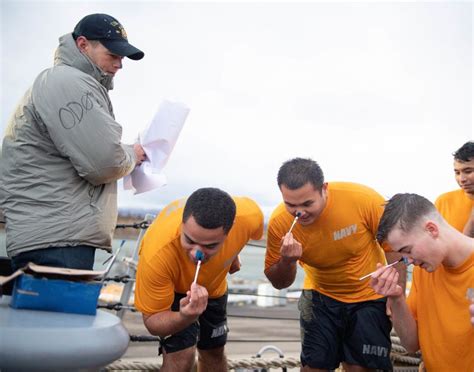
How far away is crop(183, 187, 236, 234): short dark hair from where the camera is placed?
2.68 m

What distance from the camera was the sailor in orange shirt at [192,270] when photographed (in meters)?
2.69

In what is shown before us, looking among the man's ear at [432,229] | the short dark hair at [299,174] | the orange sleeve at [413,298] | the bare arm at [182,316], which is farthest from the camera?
the short dark hair at [299,174]

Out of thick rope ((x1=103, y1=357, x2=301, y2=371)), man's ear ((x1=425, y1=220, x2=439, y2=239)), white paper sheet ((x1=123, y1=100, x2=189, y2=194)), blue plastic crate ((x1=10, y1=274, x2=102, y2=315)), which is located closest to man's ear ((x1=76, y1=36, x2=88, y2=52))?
white paper sheet ((x1=123, y1=100, x2=189, y2=194))

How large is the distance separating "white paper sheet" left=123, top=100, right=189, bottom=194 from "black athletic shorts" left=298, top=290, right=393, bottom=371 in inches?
44.5

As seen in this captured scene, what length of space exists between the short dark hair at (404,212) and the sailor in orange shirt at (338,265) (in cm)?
69

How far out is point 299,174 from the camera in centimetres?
313

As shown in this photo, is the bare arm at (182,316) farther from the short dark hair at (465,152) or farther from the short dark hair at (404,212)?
the short dark hair at (465,152)

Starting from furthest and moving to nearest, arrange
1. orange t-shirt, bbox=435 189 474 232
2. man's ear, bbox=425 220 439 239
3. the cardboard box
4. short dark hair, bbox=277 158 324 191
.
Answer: orange t-shirt, bbox=435 189 474 232 → short dark hair, bbox=277 158 324 191 → man's ear, bbox=425 220 439 239 → the cardboard box

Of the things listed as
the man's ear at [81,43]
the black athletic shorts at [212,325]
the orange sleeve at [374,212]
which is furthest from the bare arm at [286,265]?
the man's ear at [81,43]

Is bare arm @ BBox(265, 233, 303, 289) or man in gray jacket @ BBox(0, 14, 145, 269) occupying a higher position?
man in gray jacket @ BBox(0, 14, 145, 269)

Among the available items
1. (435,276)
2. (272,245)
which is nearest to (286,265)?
(272,245)

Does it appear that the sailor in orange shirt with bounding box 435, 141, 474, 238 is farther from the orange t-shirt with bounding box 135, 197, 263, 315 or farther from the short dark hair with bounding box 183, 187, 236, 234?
the short dark hair with bounding box 183, 187, 236, 234

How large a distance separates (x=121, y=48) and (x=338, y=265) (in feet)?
4.95

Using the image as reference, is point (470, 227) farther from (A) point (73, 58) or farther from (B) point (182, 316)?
(A) point (73, 58)
